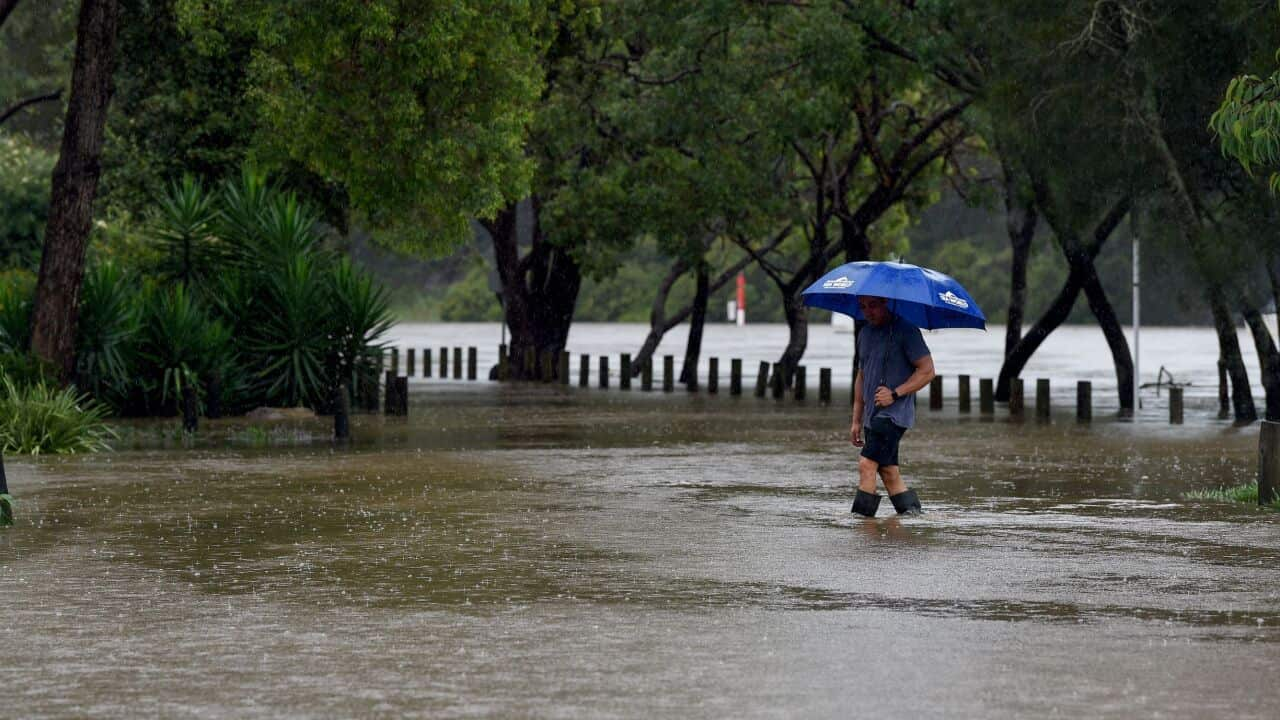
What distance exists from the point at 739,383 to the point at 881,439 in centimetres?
2638

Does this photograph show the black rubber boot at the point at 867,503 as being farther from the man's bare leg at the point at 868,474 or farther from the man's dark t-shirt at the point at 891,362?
the man's dark t-shirt at the point at 891,362

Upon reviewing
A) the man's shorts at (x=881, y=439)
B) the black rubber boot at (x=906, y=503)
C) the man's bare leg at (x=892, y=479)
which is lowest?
the black rubber boot at (x=906, y=503)

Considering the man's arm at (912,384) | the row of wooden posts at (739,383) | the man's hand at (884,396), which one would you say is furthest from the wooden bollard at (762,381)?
the man's hand at (884,396)

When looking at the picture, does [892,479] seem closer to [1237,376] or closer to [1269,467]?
[1269,467]

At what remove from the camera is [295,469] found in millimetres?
19906

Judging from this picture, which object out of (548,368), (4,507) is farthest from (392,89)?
(548,368)

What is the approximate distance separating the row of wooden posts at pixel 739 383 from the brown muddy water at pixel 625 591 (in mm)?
10032

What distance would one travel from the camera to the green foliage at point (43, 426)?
864 inches

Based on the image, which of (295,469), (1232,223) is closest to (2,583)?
(295,469)

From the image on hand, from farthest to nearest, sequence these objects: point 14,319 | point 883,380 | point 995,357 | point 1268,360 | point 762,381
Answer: point 995,357 → point 762,381 → point 1268,360 → point 14,319 → point 883,380

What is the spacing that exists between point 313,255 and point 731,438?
864 centimetres

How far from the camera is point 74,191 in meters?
25.3

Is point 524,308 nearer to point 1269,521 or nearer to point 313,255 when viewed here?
point 313,255

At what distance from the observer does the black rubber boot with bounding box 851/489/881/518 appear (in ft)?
48.9
